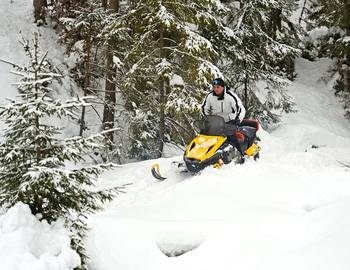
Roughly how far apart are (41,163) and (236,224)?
89.8 inches

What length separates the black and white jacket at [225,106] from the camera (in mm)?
9250

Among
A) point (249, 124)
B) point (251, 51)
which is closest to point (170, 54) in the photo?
point (249, 124)

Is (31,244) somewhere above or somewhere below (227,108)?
above

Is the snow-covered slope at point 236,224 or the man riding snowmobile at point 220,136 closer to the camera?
the snow-covered slope at point 236,224

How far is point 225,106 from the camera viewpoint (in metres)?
9.41

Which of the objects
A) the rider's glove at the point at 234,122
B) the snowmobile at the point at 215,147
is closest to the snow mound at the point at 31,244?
the snowmobile at the point at 215,147

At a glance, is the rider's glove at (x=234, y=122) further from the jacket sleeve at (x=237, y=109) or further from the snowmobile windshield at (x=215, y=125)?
Result: the snowmobile windshield at (x=215, y=125)

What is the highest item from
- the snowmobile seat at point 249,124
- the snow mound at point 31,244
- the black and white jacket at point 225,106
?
the snow mound at point 31,244

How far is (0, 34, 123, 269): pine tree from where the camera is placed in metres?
4.01

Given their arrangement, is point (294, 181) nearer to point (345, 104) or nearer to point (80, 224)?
point (80, 224)

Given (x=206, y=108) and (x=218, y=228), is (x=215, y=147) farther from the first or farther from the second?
(x=218, y=228)

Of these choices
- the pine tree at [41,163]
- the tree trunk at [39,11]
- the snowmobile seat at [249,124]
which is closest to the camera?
the pine tree at [41,163]

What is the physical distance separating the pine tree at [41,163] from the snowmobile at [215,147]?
431cm

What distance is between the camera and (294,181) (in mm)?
7422
